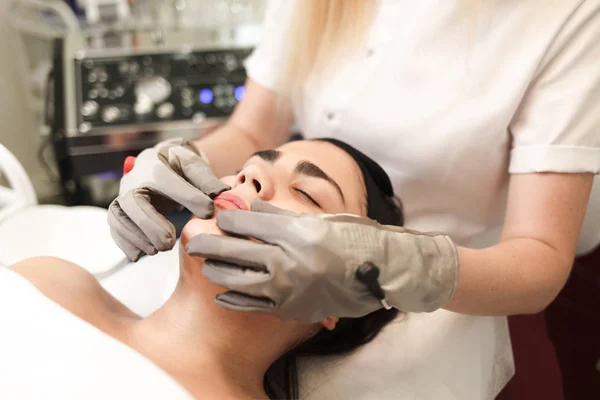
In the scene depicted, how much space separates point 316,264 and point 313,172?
0.97 ft

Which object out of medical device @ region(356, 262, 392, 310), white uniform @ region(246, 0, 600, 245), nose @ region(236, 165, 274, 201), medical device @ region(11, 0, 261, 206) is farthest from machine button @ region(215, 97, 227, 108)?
medical device @ region(356, 262, 392, 310)

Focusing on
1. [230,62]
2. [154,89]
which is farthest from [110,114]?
[230,62]

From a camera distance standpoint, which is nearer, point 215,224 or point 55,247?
point 215,224

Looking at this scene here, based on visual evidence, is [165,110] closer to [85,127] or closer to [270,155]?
[85,127]

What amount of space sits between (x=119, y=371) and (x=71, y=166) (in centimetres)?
94

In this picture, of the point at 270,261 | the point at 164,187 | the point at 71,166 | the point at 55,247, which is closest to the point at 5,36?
the point at 71,166

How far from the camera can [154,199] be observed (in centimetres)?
89

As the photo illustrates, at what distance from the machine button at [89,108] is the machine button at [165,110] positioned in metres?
0.18

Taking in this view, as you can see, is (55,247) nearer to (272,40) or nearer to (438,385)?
(272,40)

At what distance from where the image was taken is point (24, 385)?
2.15ft

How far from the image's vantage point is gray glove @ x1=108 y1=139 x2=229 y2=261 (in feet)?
2.43

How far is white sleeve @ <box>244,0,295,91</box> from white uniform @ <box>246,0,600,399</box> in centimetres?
13

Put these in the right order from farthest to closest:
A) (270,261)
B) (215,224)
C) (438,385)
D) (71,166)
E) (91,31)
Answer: (91,31), (71,166), (438,385), (215,224), (270,261)

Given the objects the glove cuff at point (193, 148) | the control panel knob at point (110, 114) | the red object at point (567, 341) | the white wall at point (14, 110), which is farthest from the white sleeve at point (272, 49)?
the white wall at point (14, 110)
